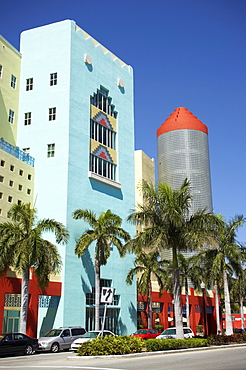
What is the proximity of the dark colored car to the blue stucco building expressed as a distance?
11.3 meters

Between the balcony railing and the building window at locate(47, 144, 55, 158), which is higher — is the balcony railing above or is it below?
below

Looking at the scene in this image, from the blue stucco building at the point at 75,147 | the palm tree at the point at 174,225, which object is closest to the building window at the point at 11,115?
the blue stucco building at the point at 75,147

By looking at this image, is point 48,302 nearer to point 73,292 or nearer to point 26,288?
point 73,292

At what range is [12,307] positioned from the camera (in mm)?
33062

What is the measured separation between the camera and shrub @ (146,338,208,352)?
75.7ft

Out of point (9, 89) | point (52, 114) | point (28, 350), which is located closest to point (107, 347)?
point (28, 350)

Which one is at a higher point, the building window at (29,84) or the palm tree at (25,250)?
the building window at (29,84)

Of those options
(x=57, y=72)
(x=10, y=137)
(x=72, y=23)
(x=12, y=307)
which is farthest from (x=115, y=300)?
(x=72, y=23)

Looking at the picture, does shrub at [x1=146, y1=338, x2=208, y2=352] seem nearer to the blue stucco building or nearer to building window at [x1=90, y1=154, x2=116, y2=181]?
the blue stucco building

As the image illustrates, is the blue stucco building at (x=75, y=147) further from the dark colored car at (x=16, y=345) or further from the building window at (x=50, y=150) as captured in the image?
the dark colored car at (x=16, y=345)

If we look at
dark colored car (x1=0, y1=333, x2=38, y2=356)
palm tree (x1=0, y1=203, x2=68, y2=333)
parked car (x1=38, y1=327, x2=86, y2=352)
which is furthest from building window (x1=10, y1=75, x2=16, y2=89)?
dark colored car (x1=0, y1=333, x2=38, y2=356)

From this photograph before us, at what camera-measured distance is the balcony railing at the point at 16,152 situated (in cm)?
3950

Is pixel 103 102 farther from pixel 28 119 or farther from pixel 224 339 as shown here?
pixel 224 339

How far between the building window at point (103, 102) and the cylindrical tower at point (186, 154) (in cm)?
11053
